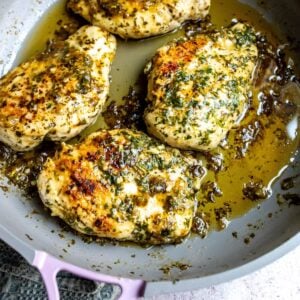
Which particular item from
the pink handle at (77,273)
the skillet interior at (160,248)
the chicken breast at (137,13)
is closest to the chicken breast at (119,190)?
the skillet interior at (160,248)

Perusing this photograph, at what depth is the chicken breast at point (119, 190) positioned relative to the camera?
255cm

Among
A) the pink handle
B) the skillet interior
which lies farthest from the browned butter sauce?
the pink handle

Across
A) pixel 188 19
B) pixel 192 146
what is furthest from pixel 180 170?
pixel 188 19

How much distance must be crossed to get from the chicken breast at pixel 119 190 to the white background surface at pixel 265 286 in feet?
1.01

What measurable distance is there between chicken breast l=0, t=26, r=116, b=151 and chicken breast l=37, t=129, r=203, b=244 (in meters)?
0.11

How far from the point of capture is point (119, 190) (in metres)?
2.56

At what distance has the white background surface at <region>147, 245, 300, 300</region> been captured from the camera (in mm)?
2777

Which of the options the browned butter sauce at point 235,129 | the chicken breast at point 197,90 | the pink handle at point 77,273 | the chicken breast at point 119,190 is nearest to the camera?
the pink handle at point 77,273

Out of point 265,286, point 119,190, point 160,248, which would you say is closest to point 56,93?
point 119,190

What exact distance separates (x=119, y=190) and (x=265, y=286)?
2.47 ft

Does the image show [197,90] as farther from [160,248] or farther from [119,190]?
[160,248]

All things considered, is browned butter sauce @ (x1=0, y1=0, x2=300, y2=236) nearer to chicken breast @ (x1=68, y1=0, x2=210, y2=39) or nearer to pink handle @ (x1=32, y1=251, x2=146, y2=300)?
chicken breast @ (x1=68, y1=0, x2=210, y2=39)

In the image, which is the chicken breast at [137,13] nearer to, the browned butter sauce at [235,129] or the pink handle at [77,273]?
the browned butter sauce at [235,129]

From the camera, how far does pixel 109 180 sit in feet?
8.41
